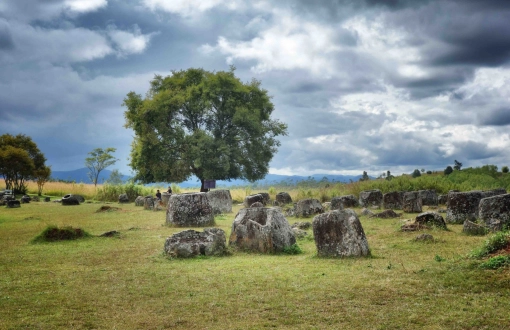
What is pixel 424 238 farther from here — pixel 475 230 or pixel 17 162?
pixel 17 162

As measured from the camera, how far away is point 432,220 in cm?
1661

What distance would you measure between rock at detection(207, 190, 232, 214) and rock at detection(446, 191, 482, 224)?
45.9ft

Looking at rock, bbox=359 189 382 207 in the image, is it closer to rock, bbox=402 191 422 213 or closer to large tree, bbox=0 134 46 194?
rock, bbox=402 191 422 213

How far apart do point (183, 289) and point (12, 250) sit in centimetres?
828

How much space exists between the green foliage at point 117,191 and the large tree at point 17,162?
1313 centimetres

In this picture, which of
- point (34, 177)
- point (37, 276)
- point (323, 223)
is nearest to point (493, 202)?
point (323, 223)

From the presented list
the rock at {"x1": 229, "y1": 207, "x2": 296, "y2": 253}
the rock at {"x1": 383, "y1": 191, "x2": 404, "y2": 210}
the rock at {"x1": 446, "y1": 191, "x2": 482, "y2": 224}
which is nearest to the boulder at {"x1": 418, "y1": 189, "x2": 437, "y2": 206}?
the rock at {"x1": 383, "y1": 191, "x2": 404, "y2": 210}

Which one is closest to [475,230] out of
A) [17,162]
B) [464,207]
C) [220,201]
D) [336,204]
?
[464,207]

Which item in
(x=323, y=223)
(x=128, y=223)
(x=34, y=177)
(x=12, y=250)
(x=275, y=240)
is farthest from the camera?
(x=34, y=177)

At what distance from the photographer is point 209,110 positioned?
51.8 meters

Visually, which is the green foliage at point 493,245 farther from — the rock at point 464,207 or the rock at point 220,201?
the rock at point 220,201

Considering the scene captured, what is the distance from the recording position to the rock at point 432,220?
53.9 feet

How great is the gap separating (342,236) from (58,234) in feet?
33.5

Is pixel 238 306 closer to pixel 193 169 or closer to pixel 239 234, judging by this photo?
pixel 239 234
